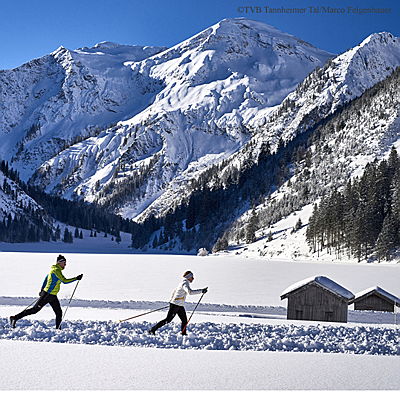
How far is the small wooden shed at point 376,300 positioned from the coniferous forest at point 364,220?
4425cm

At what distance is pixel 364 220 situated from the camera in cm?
7725

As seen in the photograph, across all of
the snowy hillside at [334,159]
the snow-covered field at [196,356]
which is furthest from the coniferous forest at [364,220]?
the snow-covered field at [196,356]

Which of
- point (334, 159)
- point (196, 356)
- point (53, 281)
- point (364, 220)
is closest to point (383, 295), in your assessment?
point (196, 356)

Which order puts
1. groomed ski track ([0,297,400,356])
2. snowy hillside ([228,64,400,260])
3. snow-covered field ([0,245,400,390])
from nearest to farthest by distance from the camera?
snow-covered field ([0,245,400,390]) < groomed ski track ([0,297,400,356]) < snowy hillside ([228,64,400,260])

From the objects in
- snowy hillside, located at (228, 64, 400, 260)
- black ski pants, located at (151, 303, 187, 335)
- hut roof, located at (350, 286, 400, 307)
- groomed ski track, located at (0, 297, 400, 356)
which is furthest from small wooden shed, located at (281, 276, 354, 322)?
snowy hillside, located at (228, 64, 400, 260)

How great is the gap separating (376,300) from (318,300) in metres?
4.99

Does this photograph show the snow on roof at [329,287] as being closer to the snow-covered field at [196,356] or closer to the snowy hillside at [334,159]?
the snow-covered field at [196,356]

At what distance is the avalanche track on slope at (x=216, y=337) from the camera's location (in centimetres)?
1358

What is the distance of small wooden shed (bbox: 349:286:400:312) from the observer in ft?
95.9

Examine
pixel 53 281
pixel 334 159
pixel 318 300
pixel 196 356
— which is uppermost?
pixel 334 159

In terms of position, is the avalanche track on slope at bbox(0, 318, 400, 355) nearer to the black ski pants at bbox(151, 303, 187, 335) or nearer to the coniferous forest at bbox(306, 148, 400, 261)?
the black ski pants at bbox(151, 303, 187, 335)

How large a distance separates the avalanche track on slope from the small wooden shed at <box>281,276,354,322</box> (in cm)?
925

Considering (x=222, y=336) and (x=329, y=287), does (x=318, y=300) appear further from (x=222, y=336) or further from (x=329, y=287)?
(x=222, y=336)
